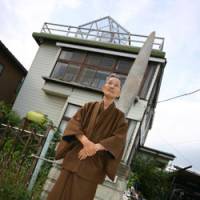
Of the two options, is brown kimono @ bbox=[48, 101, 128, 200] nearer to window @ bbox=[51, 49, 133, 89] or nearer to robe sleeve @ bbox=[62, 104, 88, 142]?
robe sleeve @ bbox=[62, 104, 88, 142]

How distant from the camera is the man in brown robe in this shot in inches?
84.0

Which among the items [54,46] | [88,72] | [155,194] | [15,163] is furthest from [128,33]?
[15,163]

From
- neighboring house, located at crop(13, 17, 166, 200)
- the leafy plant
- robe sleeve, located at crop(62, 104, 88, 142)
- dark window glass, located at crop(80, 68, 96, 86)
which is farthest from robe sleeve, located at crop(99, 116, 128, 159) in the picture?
the leafy plant

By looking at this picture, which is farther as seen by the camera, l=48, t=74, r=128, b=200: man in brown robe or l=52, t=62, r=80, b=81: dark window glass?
l=52, t=62, r=80, b=81: dark window glass

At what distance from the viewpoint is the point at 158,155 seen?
14.6 meters

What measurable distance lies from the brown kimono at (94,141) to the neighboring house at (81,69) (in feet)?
21.8

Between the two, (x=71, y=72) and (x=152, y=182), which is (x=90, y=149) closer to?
(x=71, y=72)

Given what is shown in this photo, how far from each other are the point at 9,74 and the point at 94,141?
1248 centimetres

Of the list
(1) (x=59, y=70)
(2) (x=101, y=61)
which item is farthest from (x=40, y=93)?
(2) (x=101, y=61)

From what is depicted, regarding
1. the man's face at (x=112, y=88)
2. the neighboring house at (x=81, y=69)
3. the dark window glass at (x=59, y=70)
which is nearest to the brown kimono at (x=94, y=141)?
the man's face at (x=112, y=88)

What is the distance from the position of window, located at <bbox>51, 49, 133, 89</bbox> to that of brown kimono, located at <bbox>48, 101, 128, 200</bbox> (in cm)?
766

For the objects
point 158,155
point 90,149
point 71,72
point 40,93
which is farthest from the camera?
point 158,155

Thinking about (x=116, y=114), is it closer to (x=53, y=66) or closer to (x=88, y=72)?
(x=88, y=72)

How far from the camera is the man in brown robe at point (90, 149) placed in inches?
84.0
